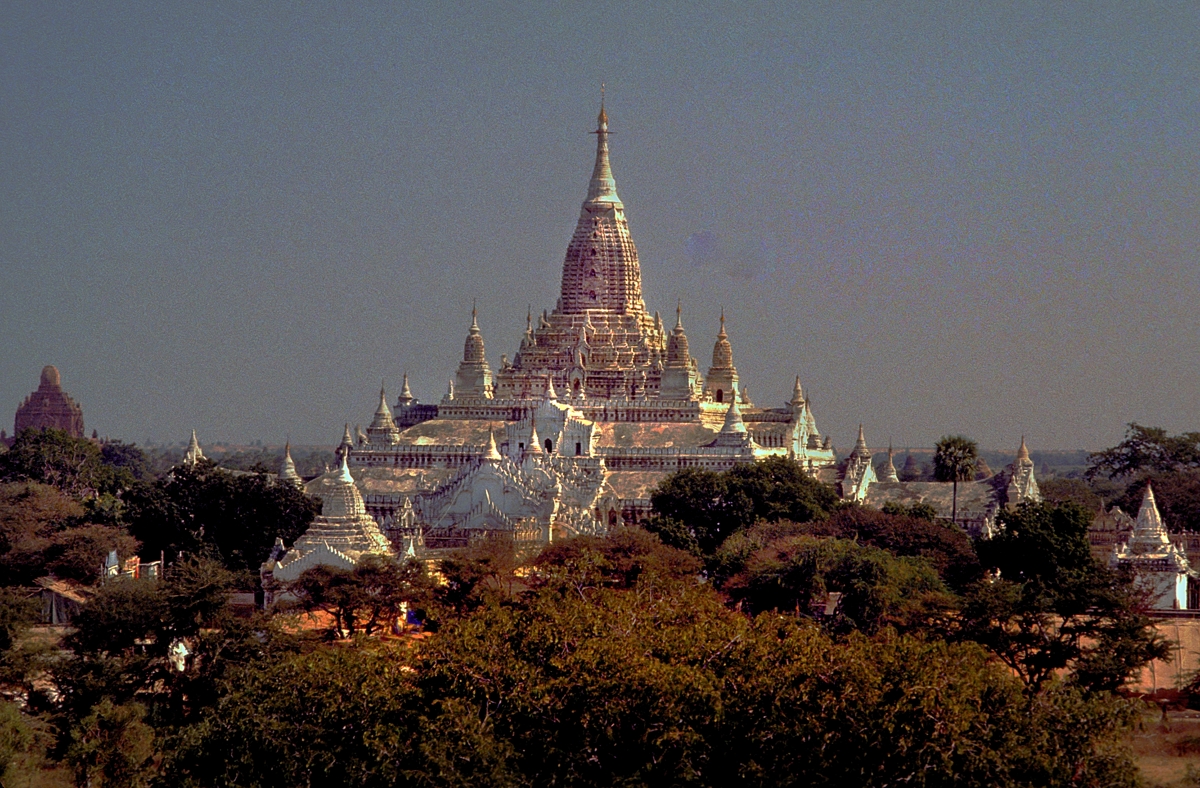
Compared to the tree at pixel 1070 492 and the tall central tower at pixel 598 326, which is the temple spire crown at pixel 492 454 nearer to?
the tall central tower at pixel 598 326

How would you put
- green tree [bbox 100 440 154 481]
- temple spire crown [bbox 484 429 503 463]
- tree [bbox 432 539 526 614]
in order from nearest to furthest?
tree [bbox 432 539 526 614], temple spire crown [bbox 484 429 503 463], green tree [bbox 100 440 154 481]

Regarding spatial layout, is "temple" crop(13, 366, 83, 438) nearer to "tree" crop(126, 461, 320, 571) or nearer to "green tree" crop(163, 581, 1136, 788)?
"tree" crop(126, 461, 320, 571)

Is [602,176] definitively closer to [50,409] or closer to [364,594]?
[364,594]

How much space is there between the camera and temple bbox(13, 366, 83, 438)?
161625 millimetres

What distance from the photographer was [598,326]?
97.6 metres

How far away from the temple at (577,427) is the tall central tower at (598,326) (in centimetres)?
8

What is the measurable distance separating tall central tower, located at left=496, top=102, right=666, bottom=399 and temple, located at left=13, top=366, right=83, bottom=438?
70.7 metres

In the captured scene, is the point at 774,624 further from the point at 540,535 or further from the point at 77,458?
the point at 77,458

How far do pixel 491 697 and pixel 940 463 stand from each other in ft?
173

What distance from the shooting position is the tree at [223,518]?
229 feet

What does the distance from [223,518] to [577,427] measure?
17985 mm

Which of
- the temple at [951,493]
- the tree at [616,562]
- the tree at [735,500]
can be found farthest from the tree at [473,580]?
the temple at [951,493]

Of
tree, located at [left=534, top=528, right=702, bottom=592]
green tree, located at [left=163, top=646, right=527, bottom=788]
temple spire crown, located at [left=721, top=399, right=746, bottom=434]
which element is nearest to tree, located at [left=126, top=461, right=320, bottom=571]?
tree, located at [left=534, top=528, right=702, bottom=592]

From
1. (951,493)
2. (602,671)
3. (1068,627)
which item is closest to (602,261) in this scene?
(951,493)
